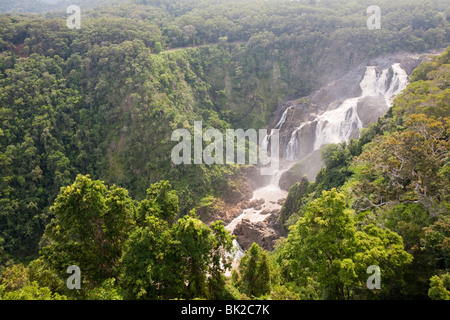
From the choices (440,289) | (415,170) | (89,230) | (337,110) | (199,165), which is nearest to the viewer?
(440,289)

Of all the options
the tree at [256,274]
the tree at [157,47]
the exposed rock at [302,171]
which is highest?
the tree at [157,47]

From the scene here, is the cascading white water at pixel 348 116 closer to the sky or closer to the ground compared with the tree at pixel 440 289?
closer to the sky

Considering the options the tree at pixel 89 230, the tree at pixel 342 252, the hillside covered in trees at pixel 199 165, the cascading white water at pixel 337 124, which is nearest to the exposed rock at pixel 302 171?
the cascading white water at pixel 337 124

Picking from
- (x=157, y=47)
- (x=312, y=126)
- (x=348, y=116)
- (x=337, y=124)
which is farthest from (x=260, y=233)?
(x=157, y=47)

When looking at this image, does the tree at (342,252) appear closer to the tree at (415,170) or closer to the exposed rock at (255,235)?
the tree at (415,170)

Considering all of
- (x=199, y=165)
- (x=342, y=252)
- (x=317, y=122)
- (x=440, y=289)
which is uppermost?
(x=317, y=122)

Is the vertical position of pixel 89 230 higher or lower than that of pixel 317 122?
lower

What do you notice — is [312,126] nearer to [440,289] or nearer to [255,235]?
[255,235]

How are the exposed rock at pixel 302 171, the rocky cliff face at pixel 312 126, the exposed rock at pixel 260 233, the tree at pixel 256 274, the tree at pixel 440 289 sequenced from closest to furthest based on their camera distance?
1. the tree at pixel 440 289
2. the tree at pixel 256 274
3. the exposed rock at pixel 260 233
4. the rocky cliff face at pixel 312 126
5. the exposed rock at pixel 302 171
